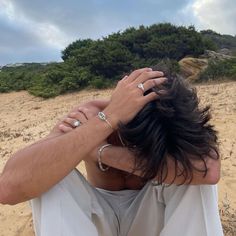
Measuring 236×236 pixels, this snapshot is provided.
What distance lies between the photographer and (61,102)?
38.4 ft

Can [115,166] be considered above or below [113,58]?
above

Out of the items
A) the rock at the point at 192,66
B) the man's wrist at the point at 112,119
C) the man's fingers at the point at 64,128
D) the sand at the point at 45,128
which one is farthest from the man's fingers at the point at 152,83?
the rock at the point at 192,66

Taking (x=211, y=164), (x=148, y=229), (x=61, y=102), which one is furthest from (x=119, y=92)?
(x=61, y=102)

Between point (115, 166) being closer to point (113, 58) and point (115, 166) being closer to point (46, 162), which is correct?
point (46, 162)

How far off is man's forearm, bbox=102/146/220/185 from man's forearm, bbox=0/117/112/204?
0.32 feet

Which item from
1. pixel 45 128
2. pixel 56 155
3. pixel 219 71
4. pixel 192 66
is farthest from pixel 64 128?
pixel 192 66

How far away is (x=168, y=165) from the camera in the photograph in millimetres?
1966

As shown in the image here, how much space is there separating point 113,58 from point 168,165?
38.9 ft

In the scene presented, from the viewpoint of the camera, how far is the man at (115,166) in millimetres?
1917

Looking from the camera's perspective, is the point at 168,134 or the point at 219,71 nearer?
the point at 168,134

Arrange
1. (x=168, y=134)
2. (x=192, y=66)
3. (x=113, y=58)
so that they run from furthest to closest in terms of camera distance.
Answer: (x=113, y=58)
(x=192, y=66)
(x=168, y=134)

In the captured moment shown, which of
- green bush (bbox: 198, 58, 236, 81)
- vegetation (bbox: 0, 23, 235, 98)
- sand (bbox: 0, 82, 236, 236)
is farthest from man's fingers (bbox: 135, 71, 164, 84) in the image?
vegetation (bbox: 0, 23, 235, 98)

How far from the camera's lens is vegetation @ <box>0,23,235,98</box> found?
13.1 m

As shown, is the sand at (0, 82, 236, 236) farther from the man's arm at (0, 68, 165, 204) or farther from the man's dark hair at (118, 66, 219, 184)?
the man's arm at (0, 68, 165, 204)
